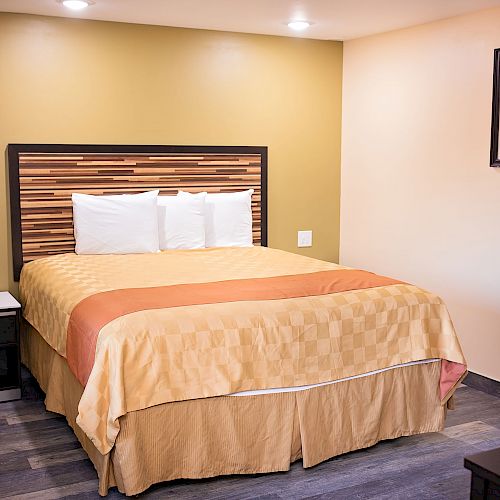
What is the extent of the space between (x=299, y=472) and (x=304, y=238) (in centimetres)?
234

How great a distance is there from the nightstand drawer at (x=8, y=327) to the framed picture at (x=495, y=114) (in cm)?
266

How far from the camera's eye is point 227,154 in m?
4.77

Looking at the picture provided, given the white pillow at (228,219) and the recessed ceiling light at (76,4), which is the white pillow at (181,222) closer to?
the white pillow at (228,219)

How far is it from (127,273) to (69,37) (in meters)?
1.54

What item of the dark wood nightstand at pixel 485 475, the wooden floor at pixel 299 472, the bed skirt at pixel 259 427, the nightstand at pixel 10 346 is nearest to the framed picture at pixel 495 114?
the bed skirt at pixel 259 427

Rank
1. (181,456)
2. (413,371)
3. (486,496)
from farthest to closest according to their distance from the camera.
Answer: (413,371) → (181,456) → (486,496)

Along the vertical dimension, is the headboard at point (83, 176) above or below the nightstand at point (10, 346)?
above

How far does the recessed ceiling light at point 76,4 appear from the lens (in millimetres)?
3789

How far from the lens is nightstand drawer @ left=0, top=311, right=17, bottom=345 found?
3760mm

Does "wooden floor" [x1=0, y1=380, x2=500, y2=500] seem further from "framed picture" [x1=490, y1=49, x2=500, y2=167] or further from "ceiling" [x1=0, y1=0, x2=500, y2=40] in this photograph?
"ceiling" [x1=0, y1=0, x2=500, y2=40]

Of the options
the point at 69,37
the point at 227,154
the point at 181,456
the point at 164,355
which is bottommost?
the point at 181,456

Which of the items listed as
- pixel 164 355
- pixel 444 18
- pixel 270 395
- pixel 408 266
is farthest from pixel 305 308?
pixel 444 18

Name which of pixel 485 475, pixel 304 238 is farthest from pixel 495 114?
pixel 485 475

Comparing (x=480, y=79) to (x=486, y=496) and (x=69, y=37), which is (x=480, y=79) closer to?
(x=69, y=37)
